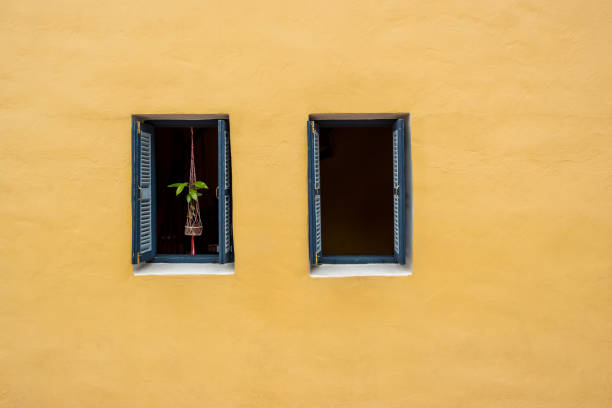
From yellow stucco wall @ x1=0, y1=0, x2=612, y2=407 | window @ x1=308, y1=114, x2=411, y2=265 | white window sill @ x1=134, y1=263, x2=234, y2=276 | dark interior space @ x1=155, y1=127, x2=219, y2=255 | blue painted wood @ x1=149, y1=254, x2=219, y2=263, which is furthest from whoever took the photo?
window @ x1=308, y1=114, x2=411, y2=265

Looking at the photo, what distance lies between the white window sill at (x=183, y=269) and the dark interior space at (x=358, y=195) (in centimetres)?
314

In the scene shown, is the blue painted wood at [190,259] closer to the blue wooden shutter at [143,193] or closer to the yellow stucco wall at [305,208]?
the blue wooden shutter at [143,193]

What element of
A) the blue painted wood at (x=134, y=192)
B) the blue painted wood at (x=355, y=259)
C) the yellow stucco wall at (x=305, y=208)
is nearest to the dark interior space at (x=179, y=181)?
the blue painted wood at (x=134, y=192)

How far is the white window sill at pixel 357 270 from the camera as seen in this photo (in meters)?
3.12

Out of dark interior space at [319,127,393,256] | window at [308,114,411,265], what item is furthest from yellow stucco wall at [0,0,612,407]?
dark interior space at [319,127,393,256]

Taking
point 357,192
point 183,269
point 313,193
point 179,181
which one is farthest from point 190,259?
point 357,192

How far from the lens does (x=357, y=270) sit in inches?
127

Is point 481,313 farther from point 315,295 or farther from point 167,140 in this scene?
point 167,140

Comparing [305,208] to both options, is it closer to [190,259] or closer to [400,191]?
[400,191]

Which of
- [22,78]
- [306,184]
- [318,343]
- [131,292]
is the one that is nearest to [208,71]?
[306,184]

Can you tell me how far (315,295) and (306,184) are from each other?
2.93ft

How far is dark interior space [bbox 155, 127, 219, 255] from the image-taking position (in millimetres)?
4395

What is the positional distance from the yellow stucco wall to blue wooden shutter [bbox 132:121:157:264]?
11cm

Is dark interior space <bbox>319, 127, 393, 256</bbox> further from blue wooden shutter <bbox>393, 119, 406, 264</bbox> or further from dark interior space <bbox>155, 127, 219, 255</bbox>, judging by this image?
blue wooden shutter <bbox>393, 119, 406, 264</bbox>
